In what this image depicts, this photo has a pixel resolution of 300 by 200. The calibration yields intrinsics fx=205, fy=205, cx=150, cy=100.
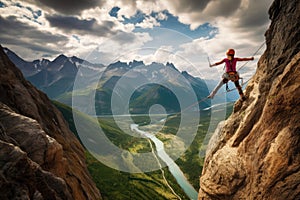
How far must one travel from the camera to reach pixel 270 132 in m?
13.8

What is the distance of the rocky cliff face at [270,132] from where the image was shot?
12453 mm

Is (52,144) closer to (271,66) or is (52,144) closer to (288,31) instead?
(271,66)

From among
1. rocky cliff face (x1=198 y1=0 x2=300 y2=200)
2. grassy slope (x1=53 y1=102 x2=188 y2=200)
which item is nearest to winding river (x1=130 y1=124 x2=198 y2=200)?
grassy slope (x1=53 y1=102 x2=188 y2=200)

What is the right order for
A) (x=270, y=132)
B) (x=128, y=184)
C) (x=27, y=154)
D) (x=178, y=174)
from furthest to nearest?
1. (x=178, y=174)
2. (x=128, y=184)
3. (x=27, y=154)
4. (x=270, y=132)

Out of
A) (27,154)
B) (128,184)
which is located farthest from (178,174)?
(27,154)

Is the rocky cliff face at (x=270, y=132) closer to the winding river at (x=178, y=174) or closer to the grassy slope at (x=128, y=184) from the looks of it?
the grassy slope at (x=128, y=184)

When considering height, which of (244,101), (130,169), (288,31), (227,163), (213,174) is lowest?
(130,169)

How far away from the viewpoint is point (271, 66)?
1554 cm

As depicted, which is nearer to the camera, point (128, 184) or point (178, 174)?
point (128, 184)

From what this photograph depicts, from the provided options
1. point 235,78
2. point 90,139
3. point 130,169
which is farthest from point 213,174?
A: point 90,139

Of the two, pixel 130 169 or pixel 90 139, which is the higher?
pixel 90 139

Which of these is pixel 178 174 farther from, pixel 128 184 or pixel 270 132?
pixel 270 132

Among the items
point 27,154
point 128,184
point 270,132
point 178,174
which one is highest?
point 270,132

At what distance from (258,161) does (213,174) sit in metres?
5.12
